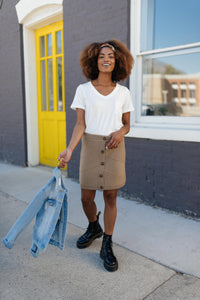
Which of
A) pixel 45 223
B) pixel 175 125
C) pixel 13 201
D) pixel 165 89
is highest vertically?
pixel 165 89

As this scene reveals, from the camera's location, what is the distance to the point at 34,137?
19.6 ft

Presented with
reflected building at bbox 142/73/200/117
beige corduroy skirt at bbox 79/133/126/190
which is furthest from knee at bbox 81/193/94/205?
reflected building at bbox 142/73/200/117

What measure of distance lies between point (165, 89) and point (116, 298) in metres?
2.67

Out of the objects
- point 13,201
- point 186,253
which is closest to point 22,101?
point 13,201

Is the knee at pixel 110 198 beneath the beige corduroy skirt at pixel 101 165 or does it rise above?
beneath

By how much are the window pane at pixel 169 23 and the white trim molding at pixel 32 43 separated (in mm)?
1763

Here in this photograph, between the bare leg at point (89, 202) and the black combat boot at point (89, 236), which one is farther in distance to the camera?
the black combat boot at point (89, 236)

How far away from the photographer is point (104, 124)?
7.47ft

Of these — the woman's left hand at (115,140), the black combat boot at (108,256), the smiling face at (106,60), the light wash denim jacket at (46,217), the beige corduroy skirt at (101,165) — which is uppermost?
the smiling face at (106,60)

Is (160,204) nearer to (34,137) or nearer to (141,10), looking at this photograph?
(141,10)

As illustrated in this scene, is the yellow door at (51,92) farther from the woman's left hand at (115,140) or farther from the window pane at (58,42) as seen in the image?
the woman's left hand at (115,140)

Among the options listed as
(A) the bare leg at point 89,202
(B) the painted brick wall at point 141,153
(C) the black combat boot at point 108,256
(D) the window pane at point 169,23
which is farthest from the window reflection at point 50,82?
(C) the black combat boot at point 108,256

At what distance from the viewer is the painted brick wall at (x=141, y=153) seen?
3.36 meters

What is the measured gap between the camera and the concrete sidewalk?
205 centimetres
